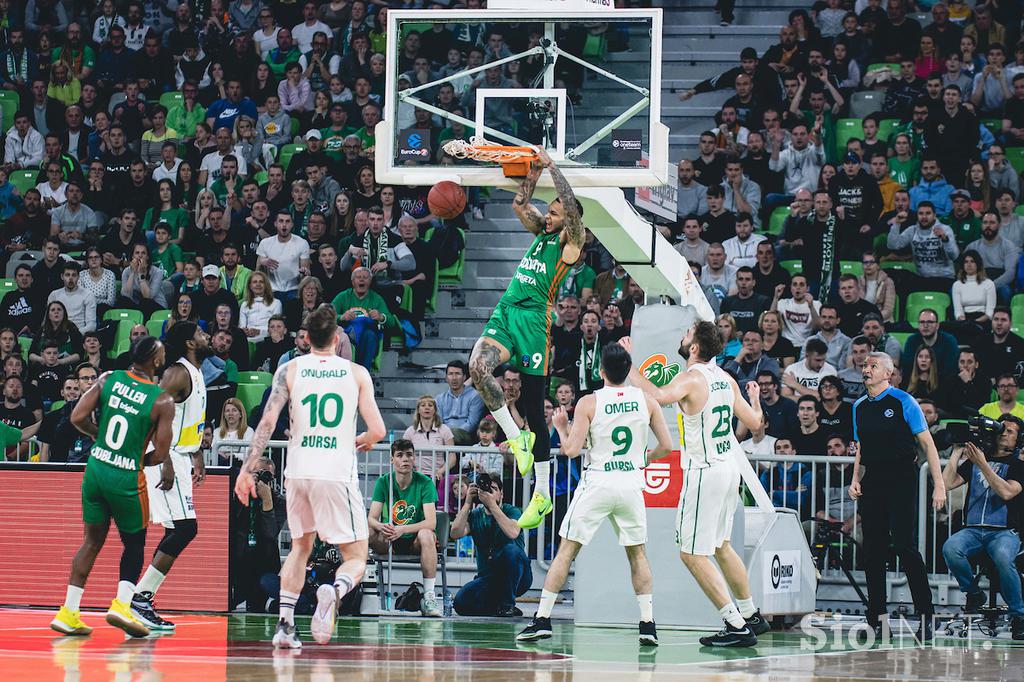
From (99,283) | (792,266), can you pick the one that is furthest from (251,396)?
(792,266)

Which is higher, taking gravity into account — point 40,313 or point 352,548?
point 40,313

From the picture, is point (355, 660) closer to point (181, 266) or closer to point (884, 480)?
point (884, 480)

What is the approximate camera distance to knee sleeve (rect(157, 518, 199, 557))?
1205 cm

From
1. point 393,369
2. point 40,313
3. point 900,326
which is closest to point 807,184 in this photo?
point 900,326

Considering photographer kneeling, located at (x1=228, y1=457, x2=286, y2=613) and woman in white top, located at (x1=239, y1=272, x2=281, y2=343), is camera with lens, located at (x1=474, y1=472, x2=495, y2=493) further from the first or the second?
woman in white top, located at (x1=239, y1=272, x2=281, y2=343)

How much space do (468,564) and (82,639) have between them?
530 centimetres

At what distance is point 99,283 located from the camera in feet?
66.0

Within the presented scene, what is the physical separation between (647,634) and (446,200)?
364 cm

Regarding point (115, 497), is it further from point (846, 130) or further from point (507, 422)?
point (846, 130)

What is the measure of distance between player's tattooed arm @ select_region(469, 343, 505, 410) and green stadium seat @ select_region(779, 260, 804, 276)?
803 cm

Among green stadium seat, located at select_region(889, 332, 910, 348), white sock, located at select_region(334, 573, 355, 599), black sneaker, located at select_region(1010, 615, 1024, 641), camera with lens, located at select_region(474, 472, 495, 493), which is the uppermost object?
green stadium seat, located at select_region(889, 332, 910, 348)

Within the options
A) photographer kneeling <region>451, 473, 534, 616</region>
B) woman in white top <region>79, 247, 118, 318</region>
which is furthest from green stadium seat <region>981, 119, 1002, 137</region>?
woman in white top <region>79, 247, 118, 318</region>

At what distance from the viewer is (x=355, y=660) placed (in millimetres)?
9945

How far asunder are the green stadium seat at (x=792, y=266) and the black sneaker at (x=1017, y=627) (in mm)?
6258
